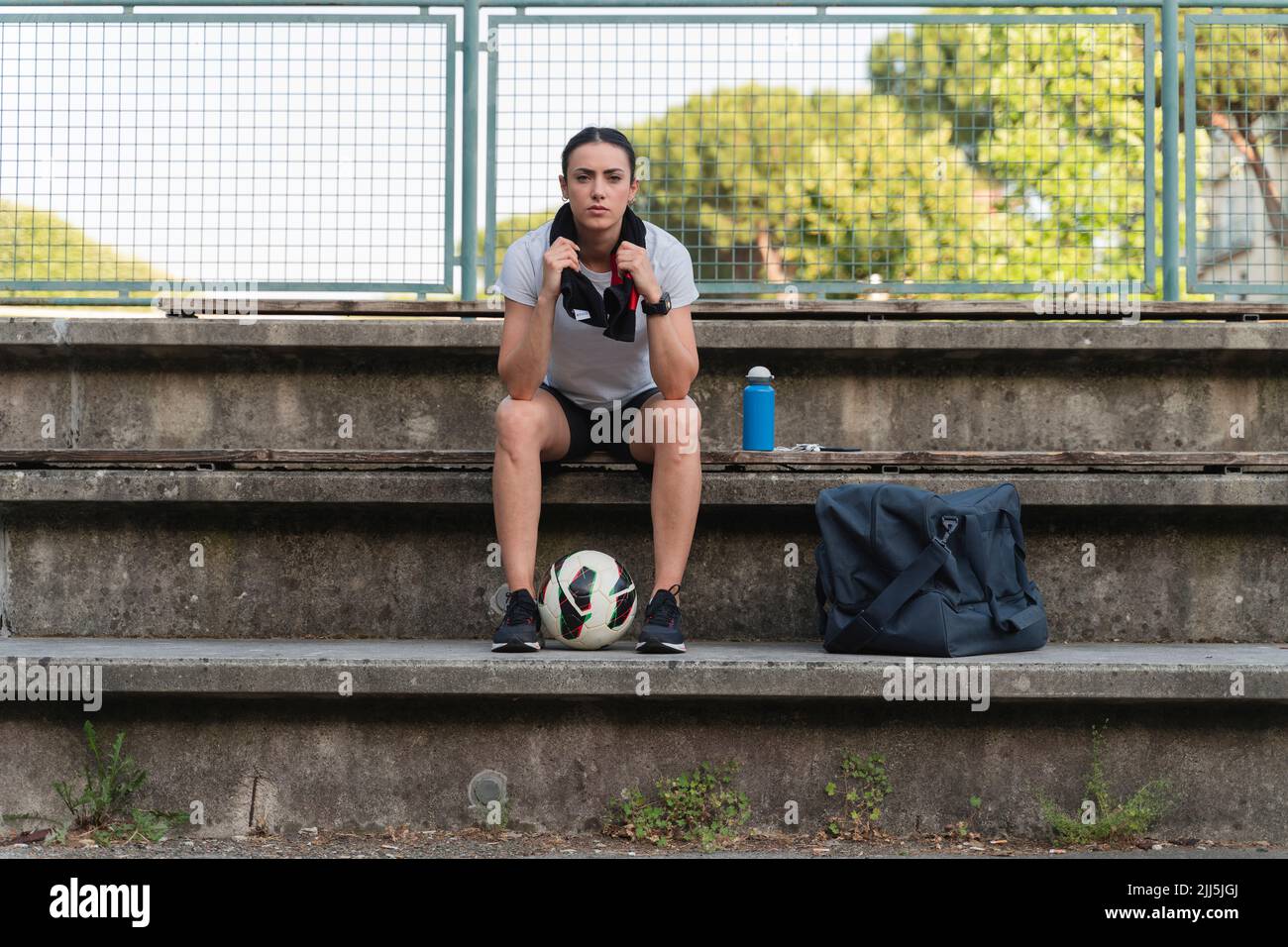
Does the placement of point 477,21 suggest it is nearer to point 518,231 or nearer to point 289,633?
point 518,231

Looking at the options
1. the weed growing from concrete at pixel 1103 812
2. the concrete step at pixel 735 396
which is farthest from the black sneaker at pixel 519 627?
the weed growing from concrete at pixel 1103 812

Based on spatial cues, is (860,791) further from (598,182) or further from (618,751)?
(598,182)

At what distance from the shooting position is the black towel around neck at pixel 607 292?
13.1 ft

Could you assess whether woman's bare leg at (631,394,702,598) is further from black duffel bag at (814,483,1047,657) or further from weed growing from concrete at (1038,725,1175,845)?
weed growing from concrete at (1038,725,1175,845)

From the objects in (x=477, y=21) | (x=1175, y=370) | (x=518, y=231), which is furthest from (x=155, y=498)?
(x=1175, y=370)

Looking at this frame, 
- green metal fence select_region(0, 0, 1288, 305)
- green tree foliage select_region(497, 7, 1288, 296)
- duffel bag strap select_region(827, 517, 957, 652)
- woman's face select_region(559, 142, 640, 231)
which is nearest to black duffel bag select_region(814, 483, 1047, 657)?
duffel bag strap select_region(827, 517, 957, 652)

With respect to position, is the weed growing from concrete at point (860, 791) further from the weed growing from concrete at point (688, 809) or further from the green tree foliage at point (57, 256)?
the green tree foliage at point (57, 256)

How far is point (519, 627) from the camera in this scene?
3.71 m

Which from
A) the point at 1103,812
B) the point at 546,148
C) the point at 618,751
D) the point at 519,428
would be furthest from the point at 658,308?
the point at 1103,812

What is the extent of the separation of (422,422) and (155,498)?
1.00m

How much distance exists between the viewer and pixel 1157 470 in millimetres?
4223

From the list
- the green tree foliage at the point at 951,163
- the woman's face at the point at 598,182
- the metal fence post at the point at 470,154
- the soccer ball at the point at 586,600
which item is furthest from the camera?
the green tree foliage at the point at 951,163

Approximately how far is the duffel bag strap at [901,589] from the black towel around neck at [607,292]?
112 cm

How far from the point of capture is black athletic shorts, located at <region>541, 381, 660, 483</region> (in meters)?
4.16
